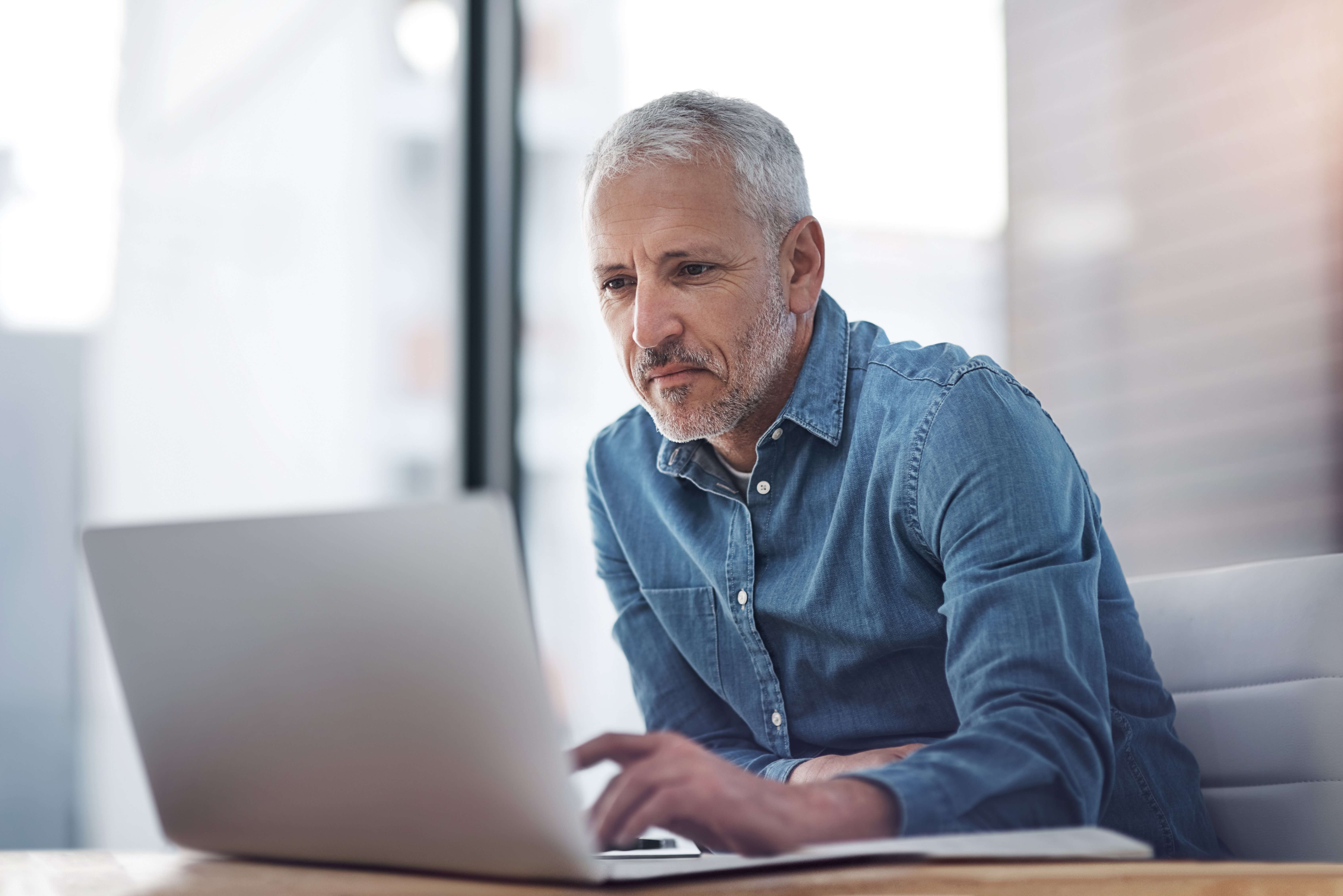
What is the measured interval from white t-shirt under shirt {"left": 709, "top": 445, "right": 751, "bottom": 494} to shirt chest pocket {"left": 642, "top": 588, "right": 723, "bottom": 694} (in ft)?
0.39

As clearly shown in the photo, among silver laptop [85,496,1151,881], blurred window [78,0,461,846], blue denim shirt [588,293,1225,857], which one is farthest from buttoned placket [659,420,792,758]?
blurred window [78,0,461,846]

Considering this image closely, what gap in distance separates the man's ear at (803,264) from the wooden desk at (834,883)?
30.9 inches

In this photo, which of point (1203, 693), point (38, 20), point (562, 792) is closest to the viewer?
point (562, 792)

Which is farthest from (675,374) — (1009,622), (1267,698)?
(1267,698)

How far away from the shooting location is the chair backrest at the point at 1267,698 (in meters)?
1.03

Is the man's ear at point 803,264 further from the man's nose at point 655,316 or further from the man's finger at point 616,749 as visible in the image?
the man's finger at point 616,749

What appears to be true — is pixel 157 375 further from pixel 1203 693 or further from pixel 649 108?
pixel 1203 693

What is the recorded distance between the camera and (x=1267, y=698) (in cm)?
107

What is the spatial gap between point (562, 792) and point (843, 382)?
29.4 inches

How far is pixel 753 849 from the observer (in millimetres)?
662

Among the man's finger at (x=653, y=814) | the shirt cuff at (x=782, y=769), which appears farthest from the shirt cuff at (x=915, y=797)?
the shirt cuff at (x=782, y=769)

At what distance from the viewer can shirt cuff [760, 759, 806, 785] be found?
1169 millimetres

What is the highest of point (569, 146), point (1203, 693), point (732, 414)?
point (569, 146)

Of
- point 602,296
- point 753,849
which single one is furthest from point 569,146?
point 753,849
